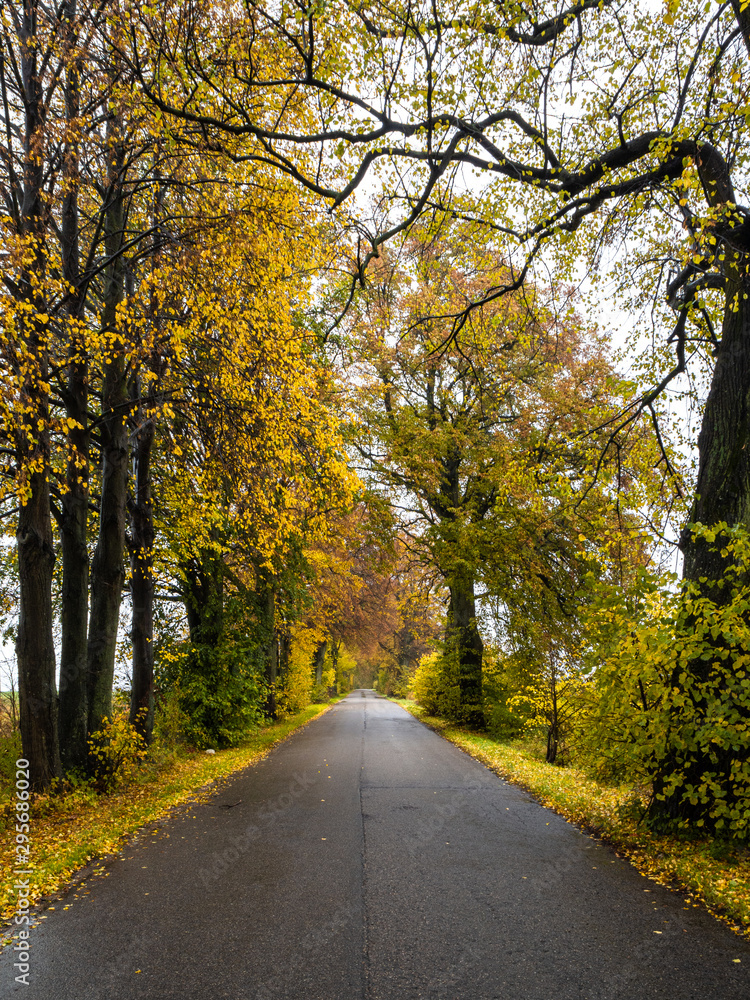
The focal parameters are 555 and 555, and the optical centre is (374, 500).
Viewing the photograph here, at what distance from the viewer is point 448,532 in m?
15.2

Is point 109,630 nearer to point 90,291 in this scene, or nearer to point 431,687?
point 90,291

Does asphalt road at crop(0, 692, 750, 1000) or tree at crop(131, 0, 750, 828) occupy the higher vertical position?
tree at crop(131, 0, 750, 828)

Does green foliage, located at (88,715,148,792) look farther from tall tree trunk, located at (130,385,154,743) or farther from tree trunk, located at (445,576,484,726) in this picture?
tree trunk, located at (445,576,484,726)

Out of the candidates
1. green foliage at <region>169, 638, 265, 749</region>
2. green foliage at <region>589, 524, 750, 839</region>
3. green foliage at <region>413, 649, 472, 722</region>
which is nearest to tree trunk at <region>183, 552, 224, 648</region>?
green foliage at <region>169, 638, 265, 749</region>

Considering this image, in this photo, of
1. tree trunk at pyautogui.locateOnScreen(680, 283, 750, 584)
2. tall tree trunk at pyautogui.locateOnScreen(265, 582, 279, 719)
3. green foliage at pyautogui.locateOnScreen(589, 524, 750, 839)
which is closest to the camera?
green foliage at pyautogui.locateOnScreen(589, 524, 750, 839)

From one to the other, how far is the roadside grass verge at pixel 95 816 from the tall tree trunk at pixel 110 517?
123 centimetres

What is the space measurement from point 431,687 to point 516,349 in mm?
12219

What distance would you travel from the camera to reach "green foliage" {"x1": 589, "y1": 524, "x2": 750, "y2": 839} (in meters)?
4.70

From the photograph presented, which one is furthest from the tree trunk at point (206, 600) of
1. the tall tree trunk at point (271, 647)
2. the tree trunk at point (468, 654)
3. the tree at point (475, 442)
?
the tree trunk at point (468, 654)

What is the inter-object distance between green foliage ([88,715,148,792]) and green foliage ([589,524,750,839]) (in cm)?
648

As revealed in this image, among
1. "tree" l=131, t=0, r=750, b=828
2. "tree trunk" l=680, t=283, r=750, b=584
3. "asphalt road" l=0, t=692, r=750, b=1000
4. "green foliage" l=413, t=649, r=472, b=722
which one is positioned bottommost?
"green foliage" l=413, t=649, r=472, b=722

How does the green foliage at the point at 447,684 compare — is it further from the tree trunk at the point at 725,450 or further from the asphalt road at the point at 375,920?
the tree trunk at the point at 725,450

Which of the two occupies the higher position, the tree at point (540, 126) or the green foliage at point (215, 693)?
the tree at point (540, 126)

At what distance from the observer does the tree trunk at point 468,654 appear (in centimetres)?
1664
